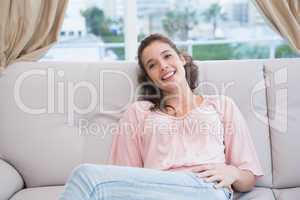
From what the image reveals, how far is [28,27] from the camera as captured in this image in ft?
7.39

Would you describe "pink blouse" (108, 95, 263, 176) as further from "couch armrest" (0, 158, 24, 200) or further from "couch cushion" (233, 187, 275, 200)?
"couch armrest" (0, 158, 24, 200)

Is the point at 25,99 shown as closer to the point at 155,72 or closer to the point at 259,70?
the point at 155,72

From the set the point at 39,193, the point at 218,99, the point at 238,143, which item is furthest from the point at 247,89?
the point at 39,193

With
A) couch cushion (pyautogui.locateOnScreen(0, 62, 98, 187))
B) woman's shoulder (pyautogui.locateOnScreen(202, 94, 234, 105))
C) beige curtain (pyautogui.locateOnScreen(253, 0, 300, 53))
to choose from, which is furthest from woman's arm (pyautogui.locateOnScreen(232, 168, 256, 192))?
beige curtain (pyautogui.locateOnScreen(253, 0, 300, 53))

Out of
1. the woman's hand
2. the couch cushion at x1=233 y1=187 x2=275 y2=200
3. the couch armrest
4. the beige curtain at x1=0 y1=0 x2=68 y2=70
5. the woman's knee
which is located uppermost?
the beige curtain at x1=0 y1=0 x2=68 y2=70

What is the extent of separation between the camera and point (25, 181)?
2018mm

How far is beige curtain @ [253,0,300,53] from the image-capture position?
7.50ft

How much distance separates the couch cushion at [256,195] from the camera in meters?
1.81

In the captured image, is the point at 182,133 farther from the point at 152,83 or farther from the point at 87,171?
the point at 87,171

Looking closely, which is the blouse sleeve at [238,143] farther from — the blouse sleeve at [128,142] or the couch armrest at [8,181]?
the couch armrest at [8,181]

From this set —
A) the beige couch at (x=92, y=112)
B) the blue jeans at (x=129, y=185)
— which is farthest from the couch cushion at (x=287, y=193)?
the blue jeans at (x=129, y=185)

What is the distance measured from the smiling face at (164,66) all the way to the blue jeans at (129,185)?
49 cm

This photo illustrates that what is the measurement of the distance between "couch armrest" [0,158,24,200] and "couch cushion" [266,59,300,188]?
1233mm

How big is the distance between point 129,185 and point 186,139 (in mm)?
444
